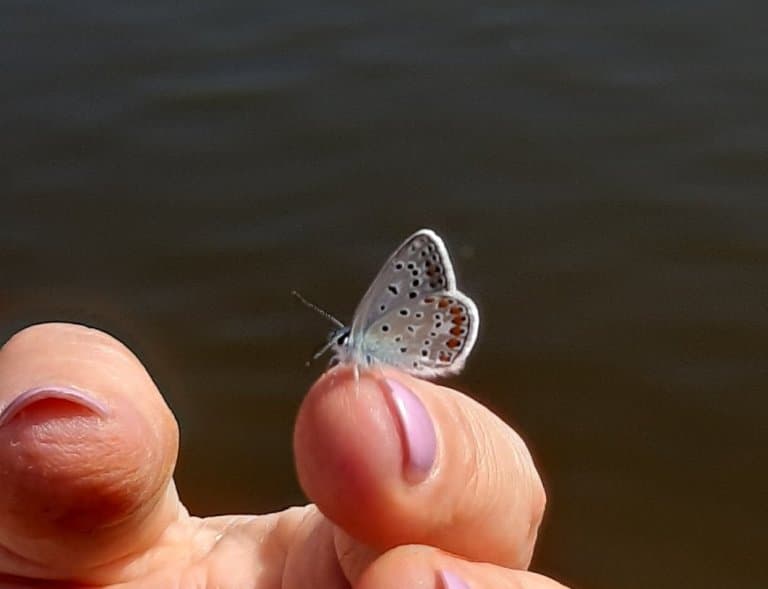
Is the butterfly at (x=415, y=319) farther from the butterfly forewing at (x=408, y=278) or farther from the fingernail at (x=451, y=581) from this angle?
the fingernail at (x=451, y=581)

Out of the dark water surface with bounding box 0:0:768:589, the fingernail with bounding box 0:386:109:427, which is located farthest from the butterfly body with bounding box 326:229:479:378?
the dark water surface with bounding box 0:0:768:589

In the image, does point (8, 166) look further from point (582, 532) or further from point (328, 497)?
point (328, 497)

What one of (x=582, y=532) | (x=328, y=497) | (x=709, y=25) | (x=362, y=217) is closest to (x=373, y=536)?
→ (x=328, y=497)

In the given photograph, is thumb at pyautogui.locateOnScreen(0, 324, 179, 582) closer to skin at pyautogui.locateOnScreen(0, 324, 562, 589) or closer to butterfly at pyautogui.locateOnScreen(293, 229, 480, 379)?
skin at pyautogui.locateOnScreen(0, 324, 562, 589)

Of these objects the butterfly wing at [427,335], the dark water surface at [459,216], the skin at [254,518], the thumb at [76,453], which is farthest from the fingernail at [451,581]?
the dark water surface at [459,216]

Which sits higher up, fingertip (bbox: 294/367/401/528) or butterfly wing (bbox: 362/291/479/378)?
butterfly wing (bbox: 362/291/479/378)

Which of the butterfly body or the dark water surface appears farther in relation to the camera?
the dark water surface
